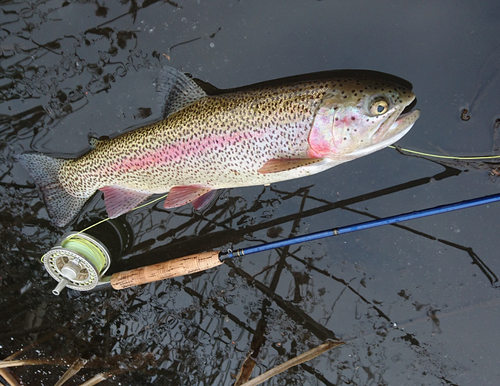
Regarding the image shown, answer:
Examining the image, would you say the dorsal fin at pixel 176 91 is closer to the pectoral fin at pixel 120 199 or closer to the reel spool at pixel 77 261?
the pectoral fin at pixel 120 199

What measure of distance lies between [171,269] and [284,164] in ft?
4.17

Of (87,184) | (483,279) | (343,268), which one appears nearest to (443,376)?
(483,279)

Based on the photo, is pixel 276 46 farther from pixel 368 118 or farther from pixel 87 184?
pixel 87 184

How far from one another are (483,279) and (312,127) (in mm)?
2062

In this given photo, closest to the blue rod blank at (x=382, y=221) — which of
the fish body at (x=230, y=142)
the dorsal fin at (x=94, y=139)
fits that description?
the fish body at (x=230, y=142)

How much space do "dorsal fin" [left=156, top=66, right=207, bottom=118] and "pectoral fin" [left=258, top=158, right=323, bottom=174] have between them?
0.76 meters

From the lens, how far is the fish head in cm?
189

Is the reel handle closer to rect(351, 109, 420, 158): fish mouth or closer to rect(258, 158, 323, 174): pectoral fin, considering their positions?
rect(258, 158, 323, 174): pectoral fin

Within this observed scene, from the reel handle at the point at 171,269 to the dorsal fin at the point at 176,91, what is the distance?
3.77 feet

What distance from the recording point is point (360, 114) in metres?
1.89

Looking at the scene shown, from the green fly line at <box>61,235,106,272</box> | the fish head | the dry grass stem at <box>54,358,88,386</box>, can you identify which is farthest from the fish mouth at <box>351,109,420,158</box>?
the dry grass stem at <box>54,358,88,386</box>

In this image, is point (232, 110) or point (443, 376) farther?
point (443, 376)

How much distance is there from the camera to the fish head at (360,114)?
6.19 ft

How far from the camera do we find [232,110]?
2100 millimetres
